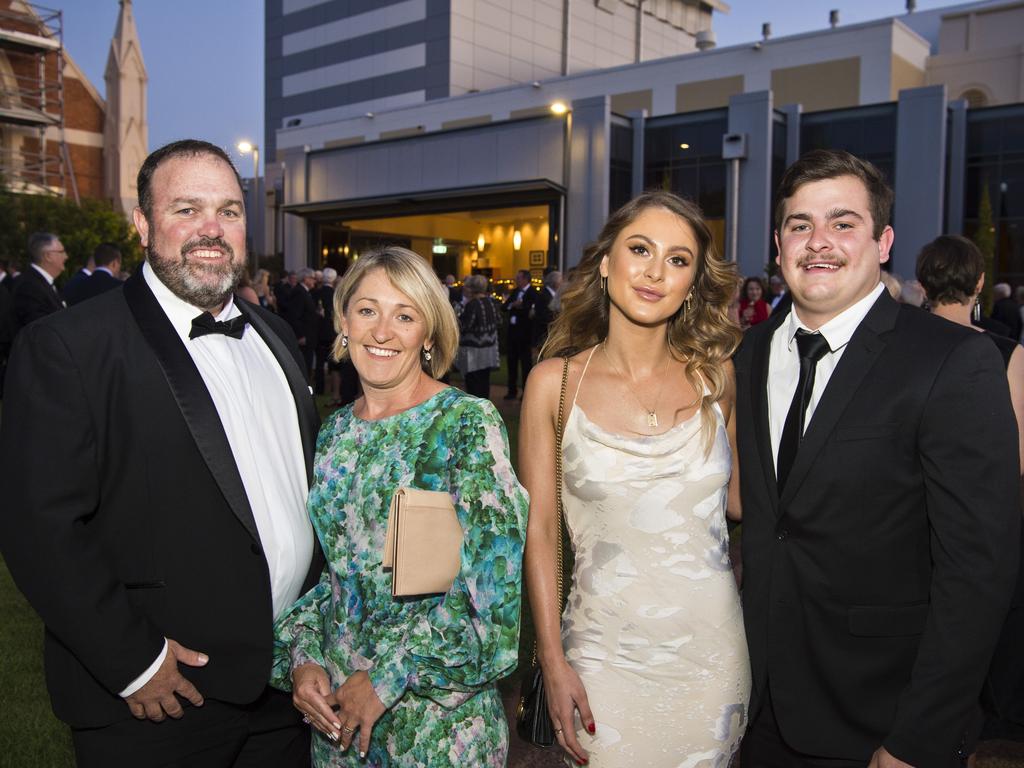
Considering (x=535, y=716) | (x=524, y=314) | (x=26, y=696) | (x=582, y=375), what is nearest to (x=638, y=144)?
(x=524, y=314)

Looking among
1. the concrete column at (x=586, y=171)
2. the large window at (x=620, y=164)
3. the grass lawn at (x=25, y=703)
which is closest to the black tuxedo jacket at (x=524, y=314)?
the grass lawn at (x=25, y=703)

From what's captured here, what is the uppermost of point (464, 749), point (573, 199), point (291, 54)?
point (291, 54)

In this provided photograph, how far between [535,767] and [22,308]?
10110 mm

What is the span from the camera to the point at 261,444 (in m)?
2.47

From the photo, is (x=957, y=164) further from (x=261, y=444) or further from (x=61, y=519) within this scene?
(x=61, y=519)

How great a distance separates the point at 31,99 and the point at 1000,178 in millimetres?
36324

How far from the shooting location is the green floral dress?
2.16m

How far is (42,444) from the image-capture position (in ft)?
6.83

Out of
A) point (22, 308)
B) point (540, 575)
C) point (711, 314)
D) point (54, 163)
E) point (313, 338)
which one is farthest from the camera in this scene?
point (54, 163)

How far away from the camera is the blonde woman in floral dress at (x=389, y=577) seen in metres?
2.16

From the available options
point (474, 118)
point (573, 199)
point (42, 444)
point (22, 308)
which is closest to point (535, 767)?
point (42, 444)

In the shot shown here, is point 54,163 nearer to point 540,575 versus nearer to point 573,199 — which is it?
point 573,199

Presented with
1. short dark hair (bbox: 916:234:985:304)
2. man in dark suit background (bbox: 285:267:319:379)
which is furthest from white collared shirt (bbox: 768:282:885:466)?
man in dark suit background (bbox: 285:267:319:379)

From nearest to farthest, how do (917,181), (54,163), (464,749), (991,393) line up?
(991,393) < (464,749) < (917,181) < (54,163)
